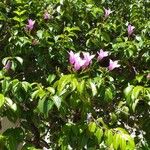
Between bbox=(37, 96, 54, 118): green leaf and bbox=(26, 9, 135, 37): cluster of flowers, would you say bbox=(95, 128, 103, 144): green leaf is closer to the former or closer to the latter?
bbox=(37, 96, 54, 118): green leaf

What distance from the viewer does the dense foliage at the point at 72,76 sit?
3004 mm

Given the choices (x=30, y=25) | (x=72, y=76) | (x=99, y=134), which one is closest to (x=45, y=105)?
(x=72, y=76)

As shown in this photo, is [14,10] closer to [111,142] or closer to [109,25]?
[109,25]

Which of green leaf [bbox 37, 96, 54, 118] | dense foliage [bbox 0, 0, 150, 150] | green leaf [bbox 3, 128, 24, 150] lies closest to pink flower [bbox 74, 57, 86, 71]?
dense foliage [bbox 0, 0, 150, 150]

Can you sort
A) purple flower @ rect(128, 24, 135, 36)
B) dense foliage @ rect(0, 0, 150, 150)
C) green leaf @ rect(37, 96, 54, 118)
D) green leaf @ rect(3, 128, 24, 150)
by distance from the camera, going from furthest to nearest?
purple flower @ rect(128, 24, 135, 36)
green leaf @ rect(3, 128, 24, 150)
dense foliage @ rect(0, 0, 150, 150)
green leaf @ rect(37, 96, 54, 118)

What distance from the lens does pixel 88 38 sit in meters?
4.06

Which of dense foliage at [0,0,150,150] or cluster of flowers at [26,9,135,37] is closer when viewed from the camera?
dense foliage at [0,0,150,150]

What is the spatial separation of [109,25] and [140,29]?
1.21ft

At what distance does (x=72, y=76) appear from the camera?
290 centimetres

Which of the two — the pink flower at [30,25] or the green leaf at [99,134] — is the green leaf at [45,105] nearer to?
the green leaf at [99,134]

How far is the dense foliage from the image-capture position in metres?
3.00

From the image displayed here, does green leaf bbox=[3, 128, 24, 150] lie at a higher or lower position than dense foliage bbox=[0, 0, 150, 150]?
lower

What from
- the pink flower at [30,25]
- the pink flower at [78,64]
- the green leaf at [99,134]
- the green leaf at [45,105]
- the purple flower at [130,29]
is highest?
the purple flower at [130,29]

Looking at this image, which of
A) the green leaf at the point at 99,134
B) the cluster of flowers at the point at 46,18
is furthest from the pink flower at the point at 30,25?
the green leaf at the point at 99,134
